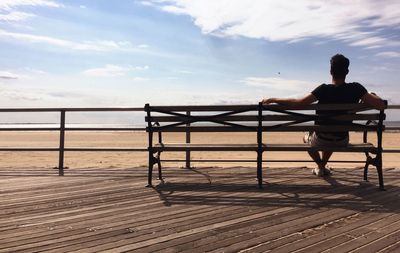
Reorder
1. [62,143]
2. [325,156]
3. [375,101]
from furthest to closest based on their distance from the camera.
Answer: [62,143]
[325,156]
[375,101]

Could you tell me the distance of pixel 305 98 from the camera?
5.21 m

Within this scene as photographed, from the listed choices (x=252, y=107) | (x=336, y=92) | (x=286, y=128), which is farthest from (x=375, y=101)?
(x=252, y=107)

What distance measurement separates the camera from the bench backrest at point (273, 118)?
199 inches

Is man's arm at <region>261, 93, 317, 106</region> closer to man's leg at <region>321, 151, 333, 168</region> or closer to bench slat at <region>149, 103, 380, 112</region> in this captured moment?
bench slat at <region>149, 103, 380, 112</region>

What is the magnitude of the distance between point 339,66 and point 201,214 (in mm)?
2508

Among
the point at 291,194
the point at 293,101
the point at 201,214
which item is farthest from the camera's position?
the point at 293,101

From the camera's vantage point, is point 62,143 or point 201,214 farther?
point 62,143

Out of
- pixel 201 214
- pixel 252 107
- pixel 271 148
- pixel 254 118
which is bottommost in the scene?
pixel 201 214

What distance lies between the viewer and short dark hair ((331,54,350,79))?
5238 millimetres

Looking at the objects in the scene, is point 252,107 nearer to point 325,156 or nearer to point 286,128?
point 286,128

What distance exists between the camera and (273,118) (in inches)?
208

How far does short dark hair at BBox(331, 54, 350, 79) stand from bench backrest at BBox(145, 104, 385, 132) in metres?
0.44

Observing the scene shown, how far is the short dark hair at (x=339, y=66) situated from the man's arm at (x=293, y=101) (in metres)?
0.39

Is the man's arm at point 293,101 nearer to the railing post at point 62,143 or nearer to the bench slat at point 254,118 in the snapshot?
the bench slat at point 254,118
